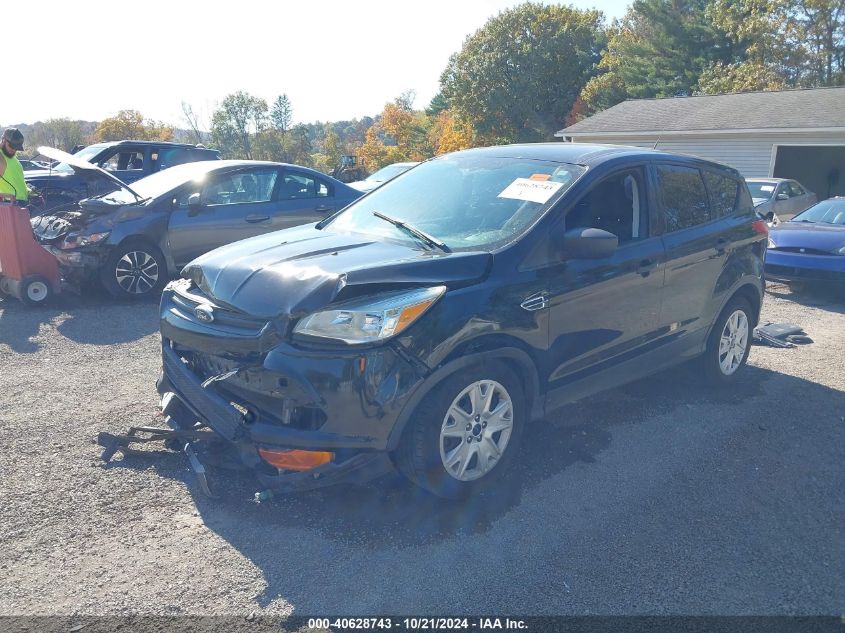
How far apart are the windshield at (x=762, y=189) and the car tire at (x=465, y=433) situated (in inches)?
541

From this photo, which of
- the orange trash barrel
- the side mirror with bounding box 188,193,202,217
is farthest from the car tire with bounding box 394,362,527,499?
the orange trash barrel

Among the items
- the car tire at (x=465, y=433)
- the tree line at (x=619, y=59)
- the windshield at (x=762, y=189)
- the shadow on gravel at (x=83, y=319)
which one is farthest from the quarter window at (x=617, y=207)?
the tree line at (x=619, y=59)

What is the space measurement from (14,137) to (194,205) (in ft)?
8.36

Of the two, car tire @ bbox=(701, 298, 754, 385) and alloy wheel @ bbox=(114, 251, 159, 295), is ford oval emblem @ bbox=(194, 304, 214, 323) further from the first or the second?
alloy wheel @ bbox=(114, 251, 159, 295)

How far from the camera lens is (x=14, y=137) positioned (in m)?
8.66

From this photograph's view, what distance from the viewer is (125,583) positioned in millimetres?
3027

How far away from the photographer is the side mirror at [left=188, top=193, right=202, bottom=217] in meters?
8.31

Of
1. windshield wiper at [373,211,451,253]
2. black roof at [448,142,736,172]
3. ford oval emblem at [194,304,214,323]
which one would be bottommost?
ford oval emblem at [194,304,214,323]

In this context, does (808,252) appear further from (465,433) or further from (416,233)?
(465,433)

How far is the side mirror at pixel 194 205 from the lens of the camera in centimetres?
831

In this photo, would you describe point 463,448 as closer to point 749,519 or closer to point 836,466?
point 749,519

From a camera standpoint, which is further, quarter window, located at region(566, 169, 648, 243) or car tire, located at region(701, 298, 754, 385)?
car tire, located at region(701, 298, 754, 385)

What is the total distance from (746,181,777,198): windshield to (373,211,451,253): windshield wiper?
1332 centimetres

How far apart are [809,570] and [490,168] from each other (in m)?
2.96
